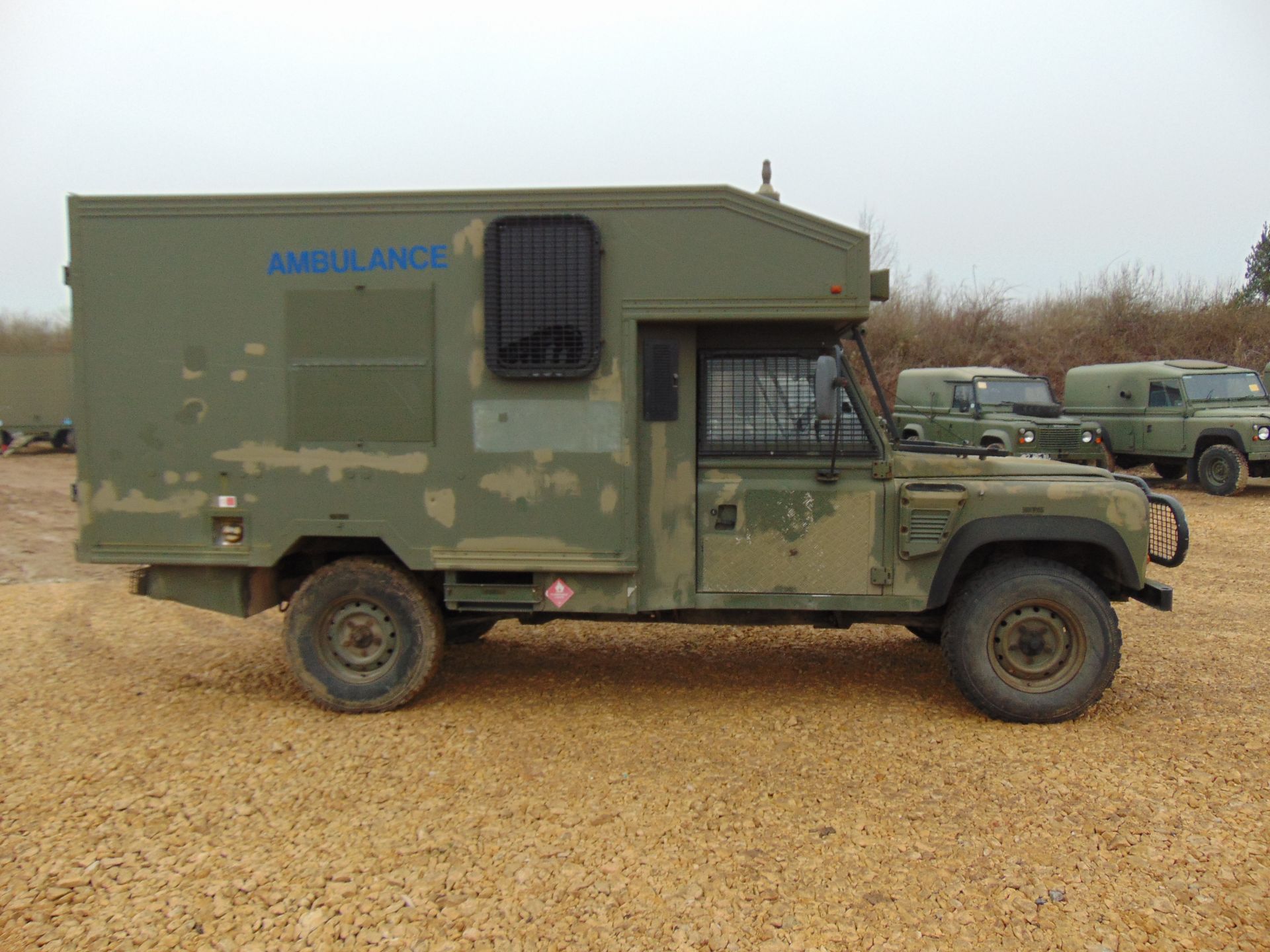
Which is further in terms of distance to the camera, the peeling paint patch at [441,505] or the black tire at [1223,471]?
the black tire at [1223,471]

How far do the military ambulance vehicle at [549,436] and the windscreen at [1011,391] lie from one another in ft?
36.6

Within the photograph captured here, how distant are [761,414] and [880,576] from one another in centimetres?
110

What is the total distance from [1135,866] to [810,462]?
2369 millimetres

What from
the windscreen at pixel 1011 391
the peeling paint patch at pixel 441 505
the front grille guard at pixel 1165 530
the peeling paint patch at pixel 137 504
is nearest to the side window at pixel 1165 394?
the windscreen at pixel 1011 391

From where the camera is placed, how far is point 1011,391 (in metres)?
15.7

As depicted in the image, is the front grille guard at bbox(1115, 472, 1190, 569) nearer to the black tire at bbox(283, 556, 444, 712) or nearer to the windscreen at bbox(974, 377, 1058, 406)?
the black tire at bbox(283, 556, 444, 712)

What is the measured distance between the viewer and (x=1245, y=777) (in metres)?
4.00

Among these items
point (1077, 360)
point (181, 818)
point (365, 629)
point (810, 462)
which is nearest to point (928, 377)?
point (1077, 360)

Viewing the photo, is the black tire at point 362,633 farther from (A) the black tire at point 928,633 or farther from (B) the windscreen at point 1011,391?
(B) the windscreen at point 1011,391

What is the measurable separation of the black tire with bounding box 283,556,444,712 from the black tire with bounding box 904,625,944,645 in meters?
2.93

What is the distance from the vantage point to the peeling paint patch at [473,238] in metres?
4.73

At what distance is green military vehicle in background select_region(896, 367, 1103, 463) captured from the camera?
14656mm

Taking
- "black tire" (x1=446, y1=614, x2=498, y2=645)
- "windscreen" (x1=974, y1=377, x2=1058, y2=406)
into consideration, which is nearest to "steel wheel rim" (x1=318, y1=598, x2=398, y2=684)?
"black tire" (x1=446, y1=614, x2=498, y2=645)

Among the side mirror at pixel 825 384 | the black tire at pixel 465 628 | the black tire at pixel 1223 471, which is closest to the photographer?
the side mirror at pixel 825 384
